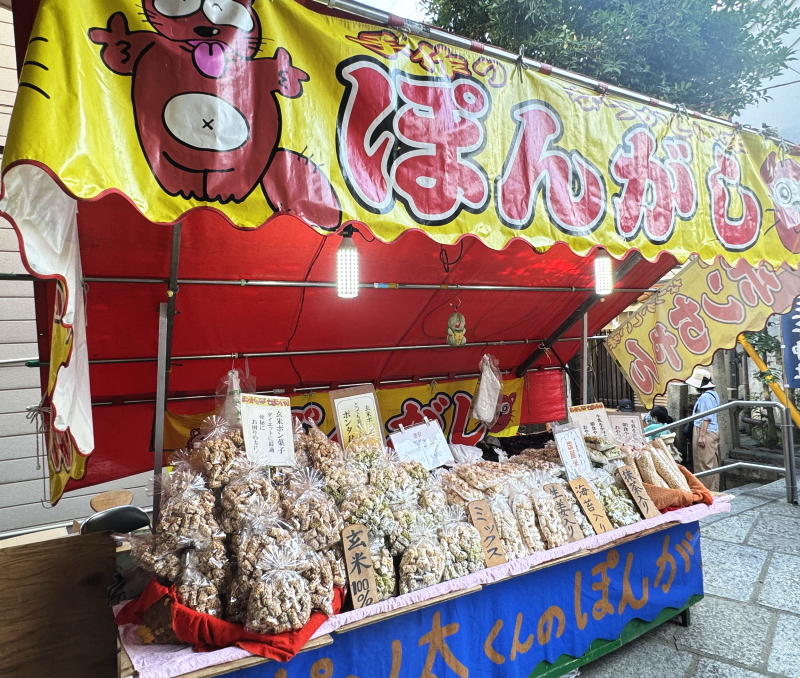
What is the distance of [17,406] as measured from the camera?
21.2 ft

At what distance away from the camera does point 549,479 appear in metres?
4.00

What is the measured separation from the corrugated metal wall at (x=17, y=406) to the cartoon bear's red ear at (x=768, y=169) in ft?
27.5

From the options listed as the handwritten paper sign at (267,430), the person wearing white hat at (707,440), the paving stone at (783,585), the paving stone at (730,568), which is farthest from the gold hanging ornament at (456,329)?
the person wearing white hat at (707,440)

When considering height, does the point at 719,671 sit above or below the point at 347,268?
below

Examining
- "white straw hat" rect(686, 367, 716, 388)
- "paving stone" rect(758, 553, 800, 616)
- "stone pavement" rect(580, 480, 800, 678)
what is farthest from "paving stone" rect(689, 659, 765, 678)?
"white straw hat" rect(686, 367, 716, 388)

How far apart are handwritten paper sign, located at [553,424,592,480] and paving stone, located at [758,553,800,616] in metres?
2.13

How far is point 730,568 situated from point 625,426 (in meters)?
2.01

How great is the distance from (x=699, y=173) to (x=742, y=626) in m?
3.81

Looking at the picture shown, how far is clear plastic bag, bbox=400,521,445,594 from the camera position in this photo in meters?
2.89

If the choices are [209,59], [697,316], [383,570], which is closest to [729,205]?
[697,316]

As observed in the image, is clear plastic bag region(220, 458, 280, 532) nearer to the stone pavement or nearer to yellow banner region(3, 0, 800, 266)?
yellow banner region(3, 0, 800, 266)

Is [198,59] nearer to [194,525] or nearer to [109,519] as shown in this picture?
[194,525]

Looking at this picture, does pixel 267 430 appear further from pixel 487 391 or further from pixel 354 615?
pixel 487 391

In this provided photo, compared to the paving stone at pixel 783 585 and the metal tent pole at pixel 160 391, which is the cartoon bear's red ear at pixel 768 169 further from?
the metal tent pole at pixel 160 391
